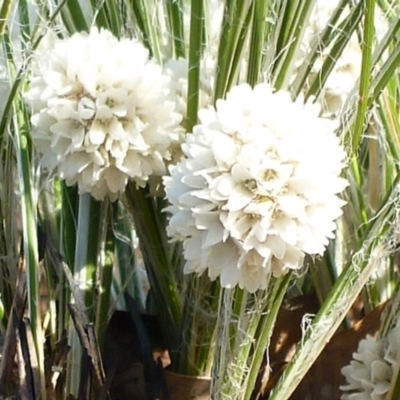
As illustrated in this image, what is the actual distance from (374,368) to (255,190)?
13cm

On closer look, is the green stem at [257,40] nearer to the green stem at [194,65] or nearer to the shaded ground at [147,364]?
the green stem at [194,65]

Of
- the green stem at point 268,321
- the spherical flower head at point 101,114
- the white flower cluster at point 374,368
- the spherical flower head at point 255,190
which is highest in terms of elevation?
the spherical flower head at point 101,114

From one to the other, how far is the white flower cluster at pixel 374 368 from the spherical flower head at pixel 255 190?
0.10m

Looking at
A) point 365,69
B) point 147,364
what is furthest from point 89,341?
point 365,69

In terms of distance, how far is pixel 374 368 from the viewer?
367 mm

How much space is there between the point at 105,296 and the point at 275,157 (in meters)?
0.14

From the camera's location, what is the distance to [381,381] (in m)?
0.37

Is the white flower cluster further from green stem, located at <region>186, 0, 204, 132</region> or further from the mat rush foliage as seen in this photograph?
green stem, located at <region>186, 0, 204, 132</region>

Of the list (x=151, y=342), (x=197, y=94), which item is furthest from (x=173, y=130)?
(x=151, y=342)

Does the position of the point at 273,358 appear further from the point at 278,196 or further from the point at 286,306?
the point at 278,196

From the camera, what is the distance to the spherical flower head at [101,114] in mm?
325

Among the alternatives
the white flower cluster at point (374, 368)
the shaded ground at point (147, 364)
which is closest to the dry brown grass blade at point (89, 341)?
the shaded ground at point (147, 364)

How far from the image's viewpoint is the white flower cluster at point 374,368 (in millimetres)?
365

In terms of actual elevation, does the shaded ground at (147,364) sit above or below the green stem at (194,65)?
below
